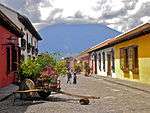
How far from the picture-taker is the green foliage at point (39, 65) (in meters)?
17.7

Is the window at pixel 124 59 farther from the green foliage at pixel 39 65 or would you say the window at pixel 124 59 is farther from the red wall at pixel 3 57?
the green foliage at pixel 39 65

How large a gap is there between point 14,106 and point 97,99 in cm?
387

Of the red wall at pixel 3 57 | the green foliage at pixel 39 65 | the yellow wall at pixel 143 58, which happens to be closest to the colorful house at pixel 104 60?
the yellow wall at pixel 143 58

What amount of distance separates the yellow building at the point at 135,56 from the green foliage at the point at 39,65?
31.4 feet

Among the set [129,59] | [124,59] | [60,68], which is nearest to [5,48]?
[60,68]

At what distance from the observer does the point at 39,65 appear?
17.9 metres

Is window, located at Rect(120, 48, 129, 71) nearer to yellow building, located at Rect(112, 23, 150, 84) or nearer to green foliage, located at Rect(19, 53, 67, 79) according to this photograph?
yellow building, located at Rect(112, 23, 150, 84)

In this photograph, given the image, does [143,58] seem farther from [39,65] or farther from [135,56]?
[39,65]

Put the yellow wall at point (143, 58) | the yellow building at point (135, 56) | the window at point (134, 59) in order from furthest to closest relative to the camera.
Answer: the window at point (134, 59) → the yellow building at point (135, 56) → the yellow wall at point (143, 58)

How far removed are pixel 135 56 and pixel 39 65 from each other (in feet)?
50.8

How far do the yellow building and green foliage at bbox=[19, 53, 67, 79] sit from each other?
958cm

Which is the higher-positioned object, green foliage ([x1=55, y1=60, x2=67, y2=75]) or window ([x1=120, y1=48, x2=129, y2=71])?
window ([x1=120, y1=48, x2=129, y2=71])

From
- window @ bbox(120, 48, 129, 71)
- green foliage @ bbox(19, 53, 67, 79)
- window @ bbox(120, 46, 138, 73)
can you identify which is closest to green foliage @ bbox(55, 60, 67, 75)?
green foliage @ bbox(19, 53, 67, 79)

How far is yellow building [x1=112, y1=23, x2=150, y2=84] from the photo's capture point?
29.0 metres
